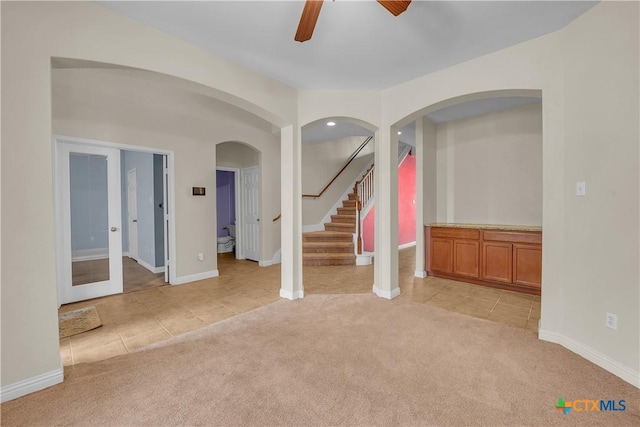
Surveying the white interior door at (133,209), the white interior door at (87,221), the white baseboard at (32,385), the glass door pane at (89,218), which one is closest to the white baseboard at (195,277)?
the white interior door at (87,221)

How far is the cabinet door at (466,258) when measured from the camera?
4.23m

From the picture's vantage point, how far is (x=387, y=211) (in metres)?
3.69

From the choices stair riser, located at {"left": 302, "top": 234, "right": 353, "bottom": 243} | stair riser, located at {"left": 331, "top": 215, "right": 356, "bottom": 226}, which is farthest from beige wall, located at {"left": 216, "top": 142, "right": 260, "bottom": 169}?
stair riser, located at {"left": 331, "top": 215, "right": 356, "bottom": 226}

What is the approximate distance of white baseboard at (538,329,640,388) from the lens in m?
1.93

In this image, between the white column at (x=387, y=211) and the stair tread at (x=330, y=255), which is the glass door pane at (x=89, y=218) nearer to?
the stair tread at (x=330, y=255)

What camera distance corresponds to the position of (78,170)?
3.56 m

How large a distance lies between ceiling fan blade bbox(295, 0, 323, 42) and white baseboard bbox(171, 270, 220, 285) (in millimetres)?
3849

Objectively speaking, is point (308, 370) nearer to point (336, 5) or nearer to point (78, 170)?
point (336, 5)

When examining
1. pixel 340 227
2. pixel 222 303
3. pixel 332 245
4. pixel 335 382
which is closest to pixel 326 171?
pixel 340 227

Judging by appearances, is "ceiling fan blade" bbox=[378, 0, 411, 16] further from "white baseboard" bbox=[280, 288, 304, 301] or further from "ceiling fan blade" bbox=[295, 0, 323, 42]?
"white baseboard" bbox=[280, 288, 304, 301]

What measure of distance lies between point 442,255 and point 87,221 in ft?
17.2

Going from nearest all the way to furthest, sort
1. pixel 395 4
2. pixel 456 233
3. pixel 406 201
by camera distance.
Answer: pixel 395 4 < pixel 456 233 < pixel 406 201

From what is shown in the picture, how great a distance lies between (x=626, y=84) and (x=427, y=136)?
2.93 meters

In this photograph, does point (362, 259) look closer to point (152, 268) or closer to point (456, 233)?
point (456, 233)
